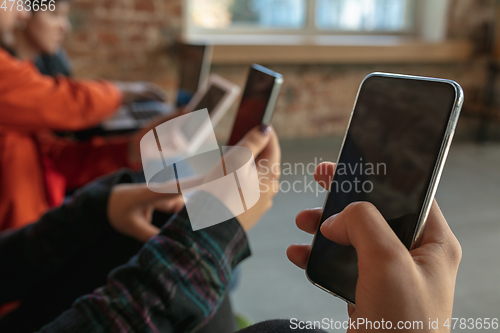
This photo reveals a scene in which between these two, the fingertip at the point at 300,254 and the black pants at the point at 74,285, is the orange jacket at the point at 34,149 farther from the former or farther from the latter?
the fingertip at the point at 300,254

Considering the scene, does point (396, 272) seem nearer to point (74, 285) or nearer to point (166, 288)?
point (166, 288)

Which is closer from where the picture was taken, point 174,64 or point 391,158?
point 391,158

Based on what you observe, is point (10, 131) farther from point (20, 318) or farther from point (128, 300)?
point (128, 300)

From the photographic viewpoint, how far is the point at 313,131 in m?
3.00

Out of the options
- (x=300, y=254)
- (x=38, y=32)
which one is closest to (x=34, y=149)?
(x=38, y=32)

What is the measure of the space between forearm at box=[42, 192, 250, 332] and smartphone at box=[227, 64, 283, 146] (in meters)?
0.20

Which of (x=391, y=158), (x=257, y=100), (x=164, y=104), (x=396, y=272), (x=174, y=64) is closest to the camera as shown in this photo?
(x=396, y=272)

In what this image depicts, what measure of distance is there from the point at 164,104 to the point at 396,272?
157cm

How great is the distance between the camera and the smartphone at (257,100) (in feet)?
1.80

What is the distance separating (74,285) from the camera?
58 cm

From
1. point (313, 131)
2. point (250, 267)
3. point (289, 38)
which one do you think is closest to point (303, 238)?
point (250, 267)

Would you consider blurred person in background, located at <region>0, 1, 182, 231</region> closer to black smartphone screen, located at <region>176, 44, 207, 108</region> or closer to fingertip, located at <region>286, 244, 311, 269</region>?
black smartphone screen, located at <region>176, 44, 207, 108</region>

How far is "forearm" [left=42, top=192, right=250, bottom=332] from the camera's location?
38 centimetres

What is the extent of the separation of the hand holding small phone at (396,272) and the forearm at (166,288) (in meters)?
0.16
